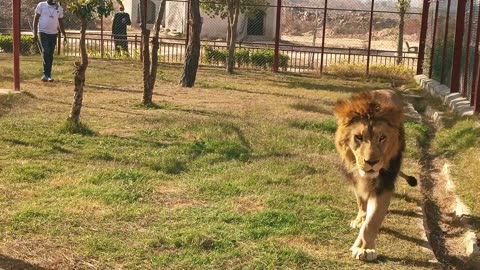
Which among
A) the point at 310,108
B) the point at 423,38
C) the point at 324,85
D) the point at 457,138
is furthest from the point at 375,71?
the point at 457,138

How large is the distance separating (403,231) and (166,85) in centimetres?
992

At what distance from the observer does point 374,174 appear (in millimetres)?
4922

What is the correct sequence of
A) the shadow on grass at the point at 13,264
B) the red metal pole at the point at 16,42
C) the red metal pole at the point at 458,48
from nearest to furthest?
the shadow on grass at the point at 13,264, the red metal pole at the point at 16,42, the red metal pole at the point at 458,48

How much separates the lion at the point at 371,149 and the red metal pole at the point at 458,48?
954 centimetres

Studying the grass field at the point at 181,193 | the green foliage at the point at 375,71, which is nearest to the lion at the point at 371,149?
the grass field at the point at 181,193

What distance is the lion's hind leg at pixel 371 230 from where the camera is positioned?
192 inches

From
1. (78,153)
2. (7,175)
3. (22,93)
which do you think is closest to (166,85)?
(22,93)

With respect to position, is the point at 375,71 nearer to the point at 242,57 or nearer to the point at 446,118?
the point at 242,57

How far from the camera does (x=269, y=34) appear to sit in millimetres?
34156

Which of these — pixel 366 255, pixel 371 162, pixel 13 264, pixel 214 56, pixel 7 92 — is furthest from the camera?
pixel 214 56

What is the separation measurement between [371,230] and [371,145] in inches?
24.2

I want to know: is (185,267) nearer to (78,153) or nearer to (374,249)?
(374,249)

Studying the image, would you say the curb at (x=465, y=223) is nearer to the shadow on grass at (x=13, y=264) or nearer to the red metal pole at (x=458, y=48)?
the shadow on grass at (x=13, y=264)

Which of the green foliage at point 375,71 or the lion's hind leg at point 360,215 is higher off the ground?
the green foliage at point 375,71
